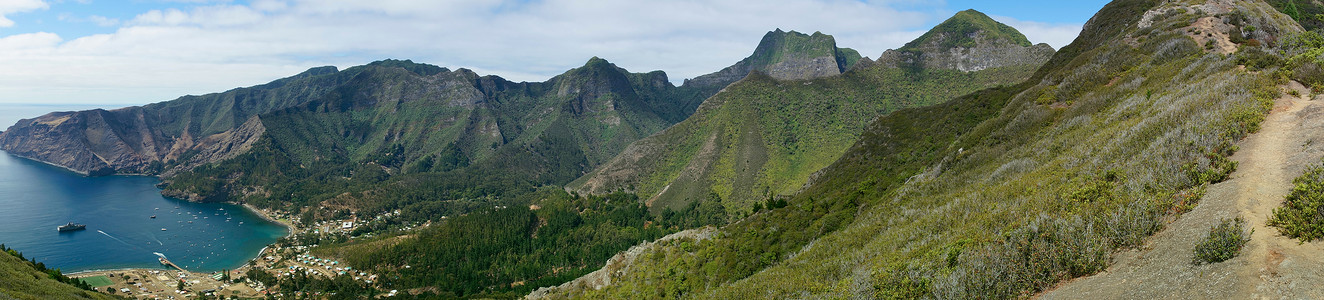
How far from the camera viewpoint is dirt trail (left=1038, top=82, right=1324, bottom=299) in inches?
556

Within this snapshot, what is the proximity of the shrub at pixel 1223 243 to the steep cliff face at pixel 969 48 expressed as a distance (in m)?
172

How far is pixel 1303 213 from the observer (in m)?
15.5

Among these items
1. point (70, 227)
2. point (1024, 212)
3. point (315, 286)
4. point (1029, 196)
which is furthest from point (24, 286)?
point (70, 227)

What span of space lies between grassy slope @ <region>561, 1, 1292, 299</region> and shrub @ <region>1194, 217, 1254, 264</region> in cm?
304

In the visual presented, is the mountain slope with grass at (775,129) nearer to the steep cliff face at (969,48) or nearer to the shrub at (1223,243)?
the steep cliff face at (969,48)

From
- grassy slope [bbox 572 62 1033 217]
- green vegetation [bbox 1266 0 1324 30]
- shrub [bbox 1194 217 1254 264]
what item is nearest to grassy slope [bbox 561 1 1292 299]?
shrub [bbox 1194 217 1254 264]

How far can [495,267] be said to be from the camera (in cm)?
13462

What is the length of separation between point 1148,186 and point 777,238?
4158 centimetres

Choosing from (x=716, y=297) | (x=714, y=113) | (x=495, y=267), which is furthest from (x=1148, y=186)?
(x=714, y=113)

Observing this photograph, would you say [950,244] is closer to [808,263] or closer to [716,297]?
[808,263]

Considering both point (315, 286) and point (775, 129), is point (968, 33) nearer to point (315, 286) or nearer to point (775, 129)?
point (775, 129)

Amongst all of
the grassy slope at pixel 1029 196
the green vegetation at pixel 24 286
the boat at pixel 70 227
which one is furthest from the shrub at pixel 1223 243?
the boat at pixel 70 227

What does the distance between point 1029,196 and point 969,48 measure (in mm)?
174782

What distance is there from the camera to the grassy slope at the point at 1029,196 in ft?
70.3
